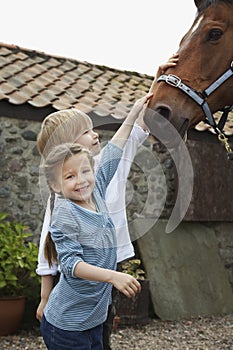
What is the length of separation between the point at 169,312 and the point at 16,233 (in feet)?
5.44

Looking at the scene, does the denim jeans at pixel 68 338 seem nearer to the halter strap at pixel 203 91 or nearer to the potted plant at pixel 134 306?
the halter strap at pixel 203 91

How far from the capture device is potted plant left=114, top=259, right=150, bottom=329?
504 centimetres

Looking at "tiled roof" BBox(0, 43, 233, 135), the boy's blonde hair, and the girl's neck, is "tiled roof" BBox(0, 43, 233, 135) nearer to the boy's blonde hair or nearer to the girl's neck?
the boy's blonde hair

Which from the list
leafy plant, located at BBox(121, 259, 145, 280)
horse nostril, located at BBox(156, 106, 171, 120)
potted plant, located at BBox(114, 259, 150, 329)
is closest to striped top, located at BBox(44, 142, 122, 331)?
horse nostril, located at BBox(156, 106, 171, 120)

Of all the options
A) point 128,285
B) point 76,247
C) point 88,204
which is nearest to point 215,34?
point 88,204

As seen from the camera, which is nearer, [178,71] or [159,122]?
[159,122]

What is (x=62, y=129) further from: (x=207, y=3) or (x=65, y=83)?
(x=65, y=83)

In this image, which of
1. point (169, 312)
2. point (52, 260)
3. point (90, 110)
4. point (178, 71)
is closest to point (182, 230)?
point (169, 312)

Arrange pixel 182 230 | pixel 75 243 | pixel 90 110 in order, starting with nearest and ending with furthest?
pixel 75 243 < pixel 90 110 < pixel 182 230

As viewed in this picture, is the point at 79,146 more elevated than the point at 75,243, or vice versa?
the point at 79,146

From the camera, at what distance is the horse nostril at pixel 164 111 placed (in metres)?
2.63

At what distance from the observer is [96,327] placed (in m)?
1.86

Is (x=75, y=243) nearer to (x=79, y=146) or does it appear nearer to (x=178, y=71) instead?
(x=79, y=146)

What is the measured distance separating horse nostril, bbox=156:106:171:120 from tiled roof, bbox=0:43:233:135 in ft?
8.97
